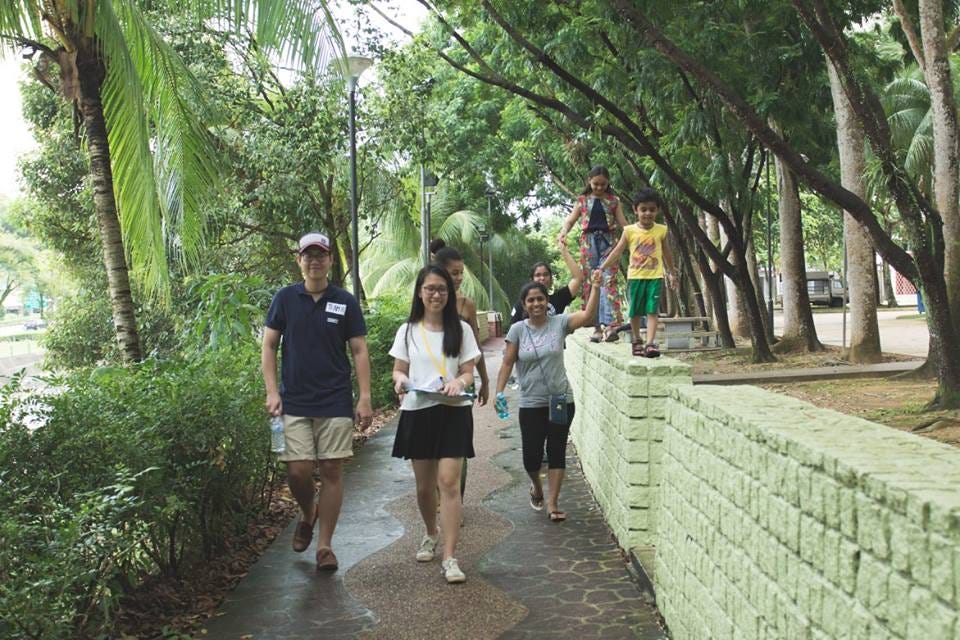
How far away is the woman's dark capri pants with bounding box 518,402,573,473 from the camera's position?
7590 millimetres

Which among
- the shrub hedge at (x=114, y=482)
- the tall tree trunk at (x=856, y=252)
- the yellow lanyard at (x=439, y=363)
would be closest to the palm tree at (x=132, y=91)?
the shrub hedge at (x=114, y=482)

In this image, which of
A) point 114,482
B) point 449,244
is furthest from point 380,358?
point 449,244

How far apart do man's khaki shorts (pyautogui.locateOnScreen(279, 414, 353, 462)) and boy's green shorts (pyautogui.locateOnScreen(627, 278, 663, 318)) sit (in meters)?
3.37

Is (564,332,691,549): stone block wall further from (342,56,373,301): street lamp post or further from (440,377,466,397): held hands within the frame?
(342,56,373,301): street lamp post

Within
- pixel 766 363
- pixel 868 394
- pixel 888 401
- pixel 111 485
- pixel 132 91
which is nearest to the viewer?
pixel 111 485

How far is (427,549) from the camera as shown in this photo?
6.53 metres

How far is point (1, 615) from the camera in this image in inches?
143

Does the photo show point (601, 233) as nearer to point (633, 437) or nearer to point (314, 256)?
point (633, 437)

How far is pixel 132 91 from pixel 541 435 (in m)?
4.59

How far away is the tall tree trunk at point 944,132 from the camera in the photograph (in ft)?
35.2

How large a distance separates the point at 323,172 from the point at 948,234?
1075cm

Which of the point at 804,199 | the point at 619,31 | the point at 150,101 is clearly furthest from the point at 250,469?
the point at 804,199

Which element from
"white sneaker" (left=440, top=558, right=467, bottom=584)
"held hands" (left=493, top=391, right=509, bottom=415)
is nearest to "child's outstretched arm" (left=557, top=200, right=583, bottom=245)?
"held hands" (left=493, top=391, right=509, bottom=415)

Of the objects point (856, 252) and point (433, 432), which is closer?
point (433, 432)
